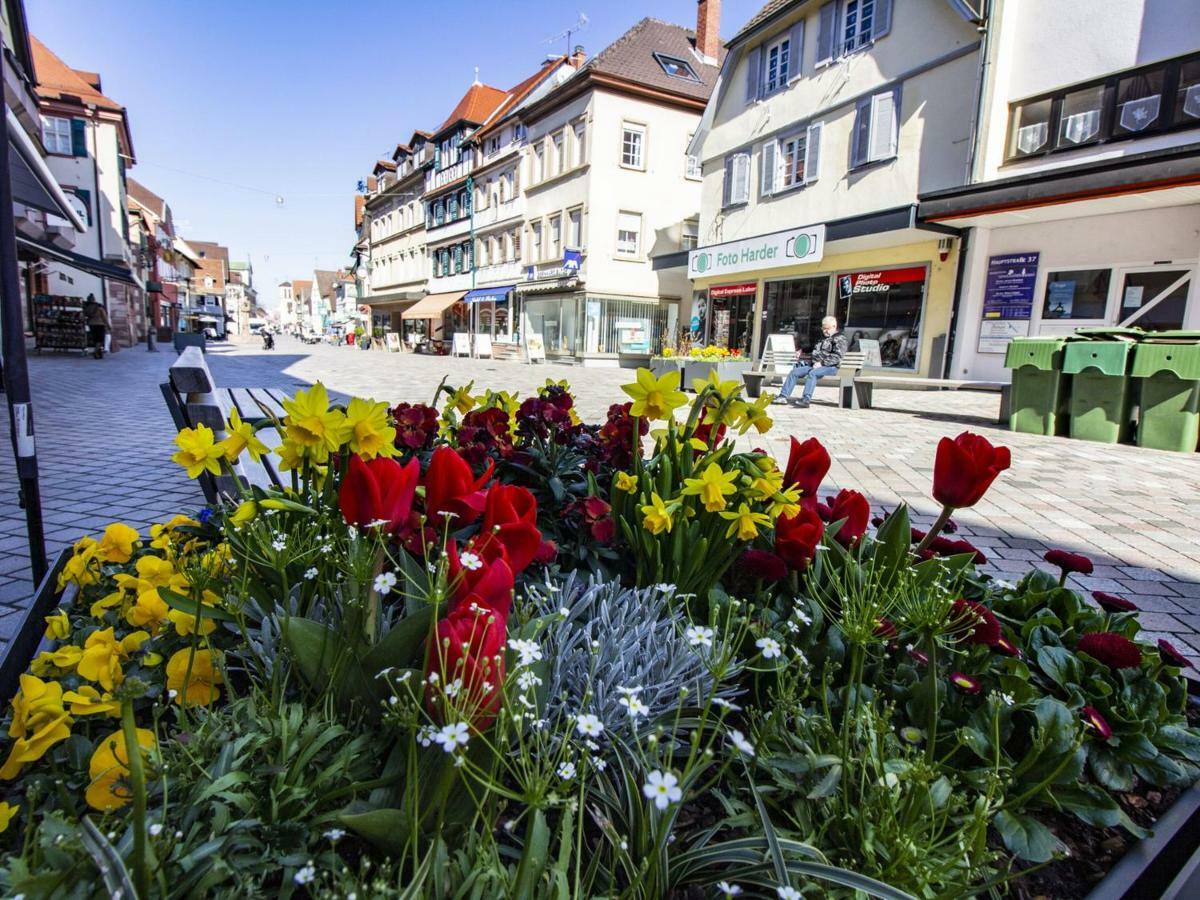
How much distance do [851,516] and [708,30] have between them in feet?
93.7

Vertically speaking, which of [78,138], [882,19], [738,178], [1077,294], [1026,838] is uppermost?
[882,19]

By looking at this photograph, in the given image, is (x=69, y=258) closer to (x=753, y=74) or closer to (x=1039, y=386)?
(x=753, y=74)

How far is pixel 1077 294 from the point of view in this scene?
11695mm

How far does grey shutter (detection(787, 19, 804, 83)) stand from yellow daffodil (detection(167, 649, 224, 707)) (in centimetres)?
1913

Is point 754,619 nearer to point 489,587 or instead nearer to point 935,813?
point 935,813

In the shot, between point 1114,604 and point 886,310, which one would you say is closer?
point 1114,604

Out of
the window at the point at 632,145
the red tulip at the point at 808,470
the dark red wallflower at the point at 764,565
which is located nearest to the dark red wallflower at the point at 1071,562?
the red tulip at the point at 808,470

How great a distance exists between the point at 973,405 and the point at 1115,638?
11.5 m

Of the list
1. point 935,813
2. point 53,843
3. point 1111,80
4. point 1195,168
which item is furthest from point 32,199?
point 1111,80

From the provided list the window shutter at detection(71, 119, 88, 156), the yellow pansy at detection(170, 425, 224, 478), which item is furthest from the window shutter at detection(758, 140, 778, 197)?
the window shutter at detection(71, 119, 88, 156)

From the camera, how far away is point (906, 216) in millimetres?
12875

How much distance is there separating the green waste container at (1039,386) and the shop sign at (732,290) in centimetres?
1116

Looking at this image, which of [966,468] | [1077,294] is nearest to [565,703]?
[966,468]

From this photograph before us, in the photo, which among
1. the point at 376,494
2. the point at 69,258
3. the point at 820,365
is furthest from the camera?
the point at 69,258
